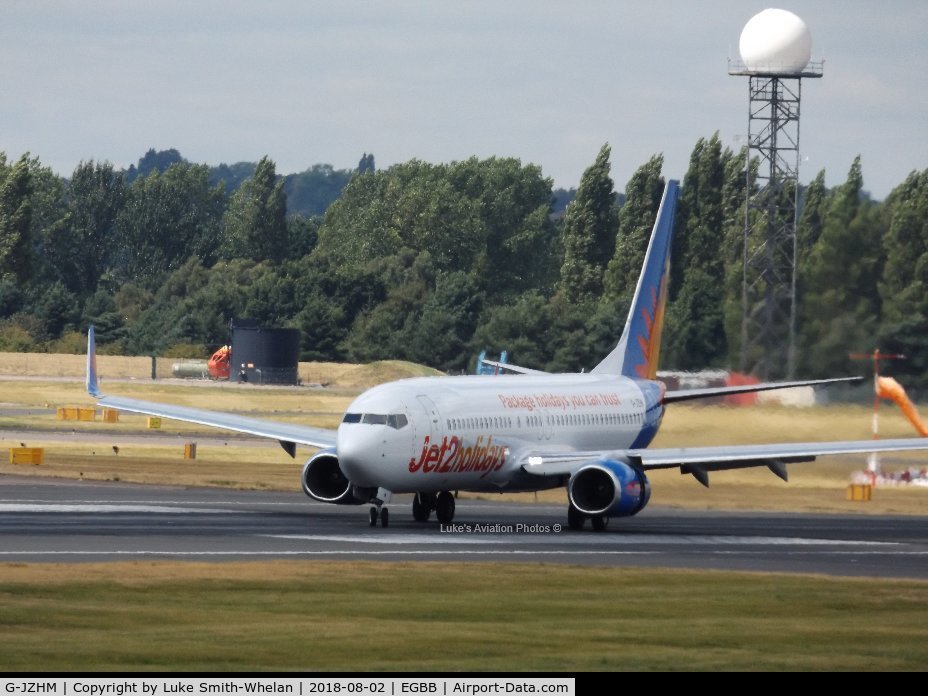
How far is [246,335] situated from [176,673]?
5152 inches

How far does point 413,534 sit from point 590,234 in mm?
121992

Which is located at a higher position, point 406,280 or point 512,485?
point 406,280

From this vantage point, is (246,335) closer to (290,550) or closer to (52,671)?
(290,550)

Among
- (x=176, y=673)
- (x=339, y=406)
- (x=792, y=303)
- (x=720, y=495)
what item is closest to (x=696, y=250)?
(x=339, y=406)

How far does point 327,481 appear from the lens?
5419cm

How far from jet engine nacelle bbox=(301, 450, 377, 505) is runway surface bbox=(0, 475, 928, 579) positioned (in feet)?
2.84

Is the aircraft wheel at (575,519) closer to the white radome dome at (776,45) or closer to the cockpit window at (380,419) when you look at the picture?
the cockpit window at (380,419)

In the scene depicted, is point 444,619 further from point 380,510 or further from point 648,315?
point 648,315

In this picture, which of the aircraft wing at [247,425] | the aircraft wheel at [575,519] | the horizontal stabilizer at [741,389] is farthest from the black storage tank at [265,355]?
the aircraft wheel at [575,519]

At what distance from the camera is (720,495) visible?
7062 cm

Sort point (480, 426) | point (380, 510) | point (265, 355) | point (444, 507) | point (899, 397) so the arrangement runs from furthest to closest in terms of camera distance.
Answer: point (265, 355), point (899, 397), point (444, 507), point (480, 426), point (380, 510)

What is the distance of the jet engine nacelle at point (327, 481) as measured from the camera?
5366 cm

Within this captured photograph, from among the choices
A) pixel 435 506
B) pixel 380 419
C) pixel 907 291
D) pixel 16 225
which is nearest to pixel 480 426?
pixel 435 506

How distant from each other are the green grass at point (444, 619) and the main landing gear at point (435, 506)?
14.0 meters
